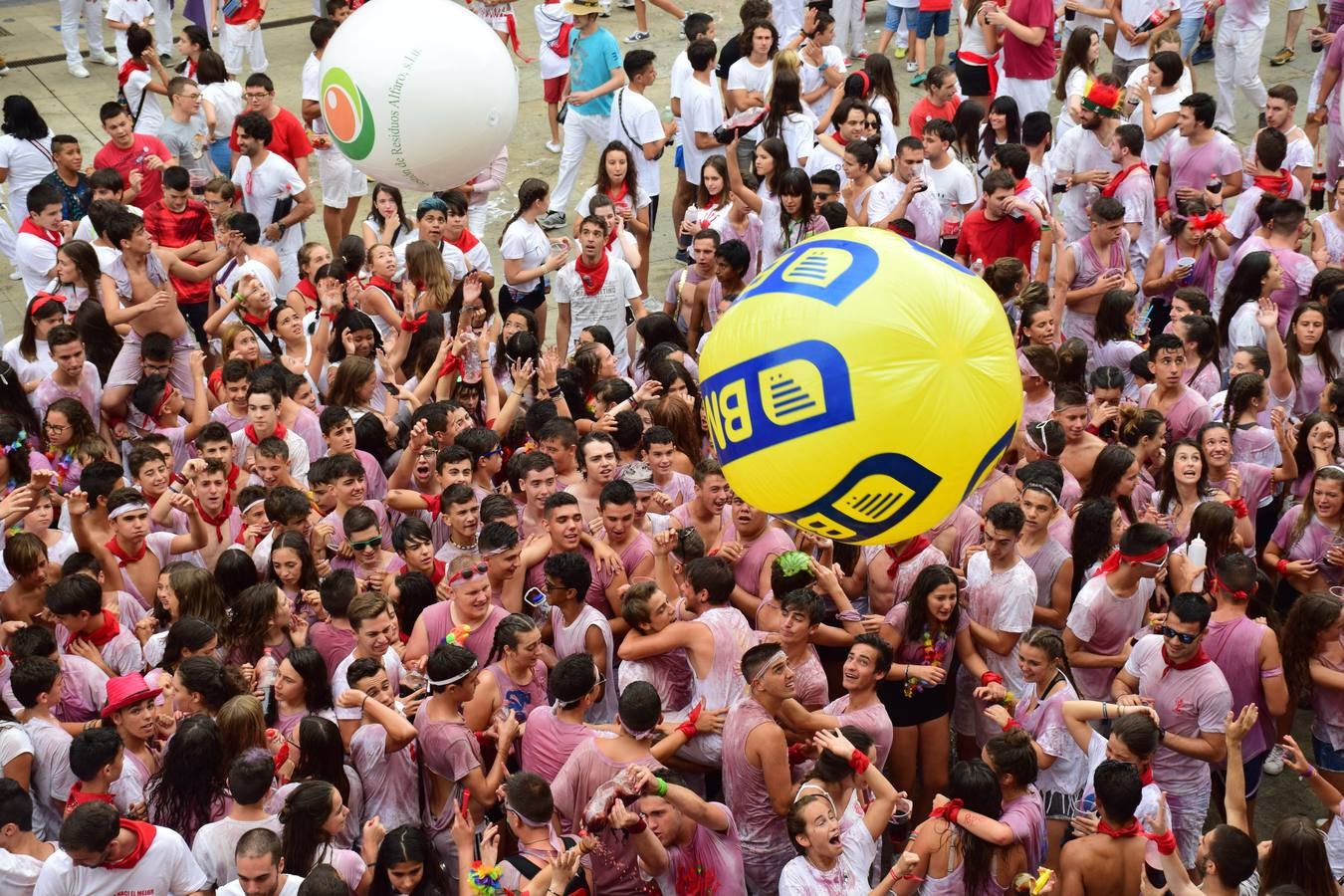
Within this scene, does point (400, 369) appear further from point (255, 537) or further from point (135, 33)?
point (135, 33)

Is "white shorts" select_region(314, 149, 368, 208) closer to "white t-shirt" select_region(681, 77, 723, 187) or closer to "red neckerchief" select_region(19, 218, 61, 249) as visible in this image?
"red neckerchief" select_region(19, 218, 61, 249)

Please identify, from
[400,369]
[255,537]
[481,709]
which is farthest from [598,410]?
[481,709]

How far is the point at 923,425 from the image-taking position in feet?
16.3

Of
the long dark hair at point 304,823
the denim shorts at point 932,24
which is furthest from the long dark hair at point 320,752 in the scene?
the denim shorts at point 932,24

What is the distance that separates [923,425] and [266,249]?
561 centimetres

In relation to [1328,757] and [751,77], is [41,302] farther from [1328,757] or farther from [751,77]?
[1328,757]

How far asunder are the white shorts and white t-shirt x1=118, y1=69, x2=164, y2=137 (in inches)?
55.7

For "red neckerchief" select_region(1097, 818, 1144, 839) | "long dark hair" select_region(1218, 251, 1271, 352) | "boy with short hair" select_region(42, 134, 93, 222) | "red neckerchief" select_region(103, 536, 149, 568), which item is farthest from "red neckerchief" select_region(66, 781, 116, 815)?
"long dark hair" select_region(1218, 251, 1271, 352)

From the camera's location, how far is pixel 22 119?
1040cm

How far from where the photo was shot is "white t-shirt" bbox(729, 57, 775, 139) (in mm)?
11711

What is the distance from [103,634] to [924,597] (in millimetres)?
3410

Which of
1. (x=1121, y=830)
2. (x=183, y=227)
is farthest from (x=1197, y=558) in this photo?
(x=183, y=227)

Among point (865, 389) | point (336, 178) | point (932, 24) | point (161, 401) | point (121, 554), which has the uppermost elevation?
point (865, 389)

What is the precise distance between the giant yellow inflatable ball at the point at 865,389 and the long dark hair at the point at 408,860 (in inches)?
66.4
